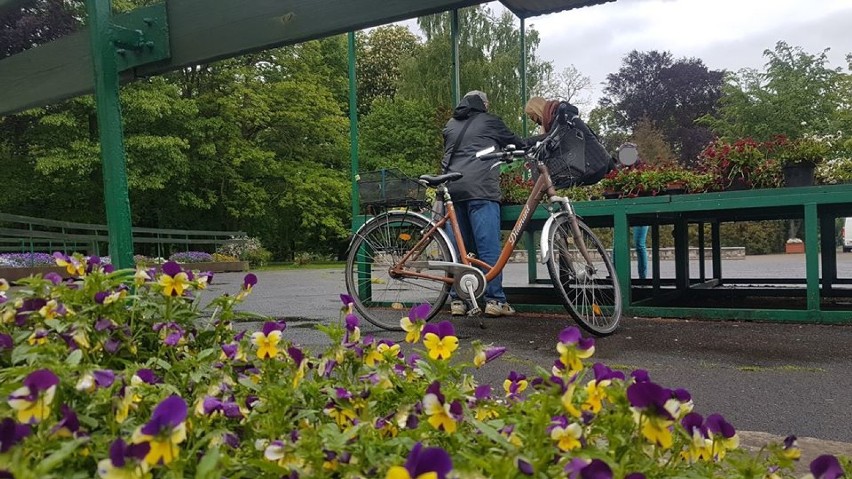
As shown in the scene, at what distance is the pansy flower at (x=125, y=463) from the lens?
29.3 inches

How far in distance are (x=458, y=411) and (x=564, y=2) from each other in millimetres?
6304

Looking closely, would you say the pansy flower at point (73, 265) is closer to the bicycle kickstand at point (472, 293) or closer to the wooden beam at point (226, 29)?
the wooden beam at point (226, 29)

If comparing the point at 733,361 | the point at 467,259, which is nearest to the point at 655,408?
the point at 733,361

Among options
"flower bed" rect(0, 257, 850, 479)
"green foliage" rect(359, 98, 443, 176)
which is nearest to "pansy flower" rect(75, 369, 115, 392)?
"flower bed" rect(0, 257, 850, 479)

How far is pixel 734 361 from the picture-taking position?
10.5 feet

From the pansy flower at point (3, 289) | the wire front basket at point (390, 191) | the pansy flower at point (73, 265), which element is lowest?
the pansy flower at point (3, 289)

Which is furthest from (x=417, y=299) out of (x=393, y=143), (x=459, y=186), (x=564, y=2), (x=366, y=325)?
(x=393, y=143)

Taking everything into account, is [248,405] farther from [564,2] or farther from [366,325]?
[564,2]

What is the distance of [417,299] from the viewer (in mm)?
5266

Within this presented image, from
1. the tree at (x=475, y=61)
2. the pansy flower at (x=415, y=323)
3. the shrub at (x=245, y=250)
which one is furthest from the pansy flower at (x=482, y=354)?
the tree at (x=475, y=61)

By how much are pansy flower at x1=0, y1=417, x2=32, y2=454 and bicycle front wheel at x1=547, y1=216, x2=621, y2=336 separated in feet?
11.0

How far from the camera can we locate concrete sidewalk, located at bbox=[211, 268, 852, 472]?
7.08 feet

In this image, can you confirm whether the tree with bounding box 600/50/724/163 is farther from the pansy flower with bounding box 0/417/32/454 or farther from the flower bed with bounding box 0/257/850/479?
the pansy flower with bounding box 0/417/32/454

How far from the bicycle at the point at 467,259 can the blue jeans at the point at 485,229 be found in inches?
5.1
